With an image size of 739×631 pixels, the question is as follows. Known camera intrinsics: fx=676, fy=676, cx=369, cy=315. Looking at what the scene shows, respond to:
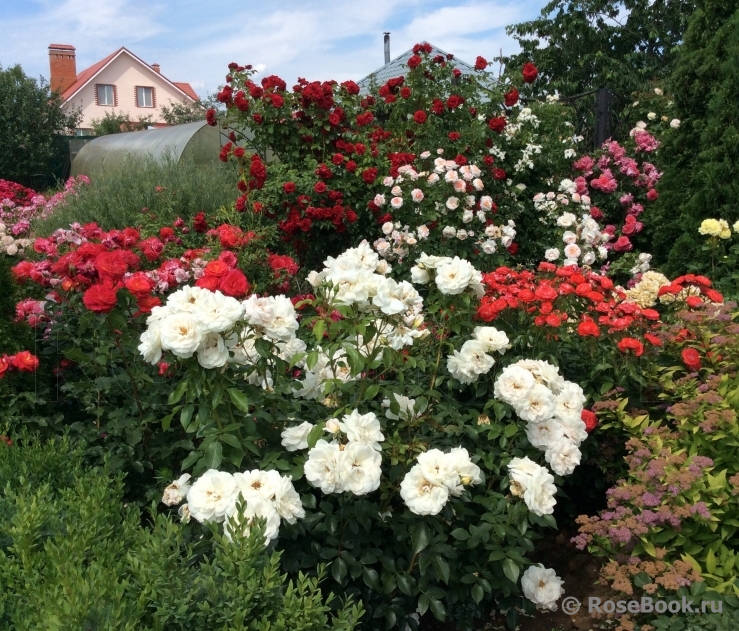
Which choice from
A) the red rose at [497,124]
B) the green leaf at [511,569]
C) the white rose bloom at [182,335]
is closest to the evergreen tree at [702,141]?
the red rose at [497,124]

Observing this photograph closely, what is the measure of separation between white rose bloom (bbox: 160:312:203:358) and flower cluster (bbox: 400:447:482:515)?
0.72 meters

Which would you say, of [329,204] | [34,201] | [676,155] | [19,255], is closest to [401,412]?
[329,204]

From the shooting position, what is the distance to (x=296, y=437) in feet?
7.02

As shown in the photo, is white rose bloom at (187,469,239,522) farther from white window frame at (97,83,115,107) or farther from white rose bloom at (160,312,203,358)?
white window frame at (97,83,115,107)

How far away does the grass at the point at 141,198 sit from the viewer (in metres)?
6.36

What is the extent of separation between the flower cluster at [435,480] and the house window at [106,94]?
38423 mm

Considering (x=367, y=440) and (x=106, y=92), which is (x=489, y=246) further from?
(x=106, y=92)

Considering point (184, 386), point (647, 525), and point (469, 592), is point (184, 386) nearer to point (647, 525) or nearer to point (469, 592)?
point (469, 592)

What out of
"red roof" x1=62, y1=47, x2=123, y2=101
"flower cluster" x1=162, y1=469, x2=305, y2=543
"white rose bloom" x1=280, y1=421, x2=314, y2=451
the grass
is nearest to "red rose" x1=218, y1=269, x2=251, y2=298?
"white rose bloom" x1=280, y1=421, x2=314, y2=451

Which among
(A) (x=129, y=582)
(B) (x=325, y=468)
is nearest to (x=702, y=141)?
(B) (x=325, y=468)

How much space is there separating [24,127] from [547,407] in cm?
1831

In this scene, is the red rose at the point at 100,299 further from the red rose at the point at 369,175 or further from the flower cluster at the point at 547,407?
the red rose at the point at 369,175

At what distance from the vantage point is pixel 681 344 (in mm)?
3014

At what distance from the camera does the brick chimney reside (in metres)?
35.2
